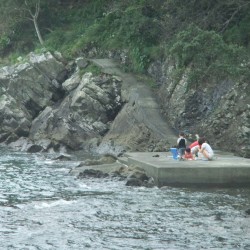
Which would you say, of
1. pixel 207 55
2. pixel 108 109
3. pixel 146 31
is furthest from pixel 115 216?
pixel 146 31

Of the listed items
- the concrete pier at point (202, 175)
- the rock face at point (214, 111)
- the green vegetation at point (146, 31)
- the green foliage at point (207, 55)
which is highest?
the green vegetation at point (146, 31)

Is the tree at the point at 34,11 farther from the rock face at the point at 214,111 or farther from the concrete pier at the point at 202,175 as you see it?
the concrete pier at the point at 202,175

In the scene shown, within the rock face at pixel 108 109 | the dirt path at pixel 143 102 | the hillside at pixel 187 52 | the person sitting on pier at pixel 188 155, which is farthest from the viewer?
the dirt path at pixel 143 102

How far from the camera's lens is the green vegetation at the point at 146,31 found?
31984mm

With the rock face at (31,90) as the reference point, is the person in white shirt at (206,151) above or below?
below

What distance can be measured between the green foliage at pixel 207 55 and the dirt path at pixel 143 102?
306 centimetres

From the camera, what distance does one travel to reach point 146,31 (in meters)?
40.6

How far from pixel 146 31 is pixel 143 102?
6.93 metres

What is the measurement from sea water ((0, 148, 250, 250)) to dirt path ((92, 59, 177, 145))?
948cm

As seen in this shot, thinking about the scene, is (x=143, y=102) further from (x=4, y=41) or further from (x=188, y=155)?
(x=4, y=41)

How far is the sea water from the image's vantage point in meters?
14.8

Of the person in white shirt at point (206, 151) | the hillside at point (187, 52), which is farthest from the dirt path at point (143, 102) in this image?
the person in white shirt at point (206, 151)

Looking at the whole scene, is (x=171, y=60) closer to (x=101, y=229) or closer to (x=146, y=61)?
(x=146, y=61)

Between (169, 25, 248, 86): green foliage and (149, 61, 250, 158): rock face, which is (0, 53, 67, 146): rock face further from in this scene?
(169, 25, 248, 86): green foliage
